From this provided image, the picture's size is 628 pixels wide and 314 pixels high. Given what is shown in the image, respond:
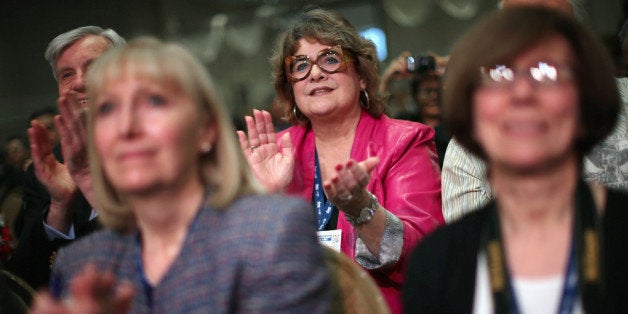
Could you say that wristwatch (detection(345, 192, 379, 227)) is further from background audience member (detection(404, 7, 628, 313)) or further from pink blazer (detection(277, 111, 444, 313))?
background audience member (detection(404, 7, 628, 313))

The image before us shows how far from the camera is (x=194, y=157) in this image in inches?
69.2

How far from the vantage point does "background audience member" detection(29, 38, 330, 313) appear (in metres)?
1.63

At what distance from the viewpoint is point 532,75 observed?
5.25 ft

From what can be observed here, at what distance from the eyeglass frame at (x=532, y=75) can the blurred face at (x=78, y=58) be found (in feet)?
7.37

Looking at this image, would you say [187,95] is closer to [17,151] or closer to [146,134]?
[146,134]

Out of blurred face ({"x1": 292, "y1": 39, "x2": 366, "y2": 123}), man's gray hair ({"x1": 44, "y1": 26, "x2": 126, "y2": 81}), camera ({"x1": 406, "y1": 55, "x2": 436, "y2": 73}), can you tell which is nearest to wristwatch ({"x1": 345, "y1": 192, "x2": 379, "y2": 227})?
blurred face ({"x1": 292, "y1": 39, "x2": 366, "y2": 123})

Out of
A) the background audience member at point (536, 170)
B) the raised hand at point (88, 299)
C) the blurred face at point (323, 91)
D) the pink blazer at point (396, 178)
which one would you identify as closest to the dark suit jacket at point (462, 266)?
the background audience member at point (536, 170)

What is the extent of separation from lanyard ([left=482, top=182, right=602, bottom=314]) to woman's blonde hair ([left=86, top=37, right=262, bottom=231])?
560mm

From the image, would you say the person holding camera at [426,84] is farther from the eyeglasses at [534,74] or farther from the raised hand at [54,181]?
the eyeglasses at [534,74]

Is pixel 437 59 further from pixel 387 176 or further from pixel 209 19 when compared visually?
pixel 209 19

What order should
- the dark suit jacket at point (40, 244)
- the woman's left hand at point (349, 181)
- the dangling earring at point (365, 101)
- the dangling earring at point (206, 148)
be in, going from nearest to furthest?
the dangling earring at point (206, 148) → the woman's left hand at point (349, 181) → the dark suit jacket at point (40, 244) → the dangling earring at point (365, 101)

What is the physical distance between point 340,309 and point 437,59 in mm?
3628

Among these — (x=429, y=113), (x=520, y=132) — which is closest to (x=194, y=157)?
(x=520, y=132)

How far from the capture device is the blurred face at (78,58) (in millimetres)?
3479
